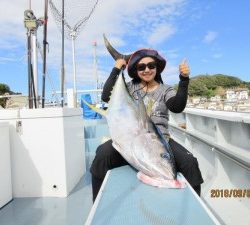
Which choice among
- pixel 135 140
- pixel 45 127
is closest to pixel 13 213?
pixel 45 127

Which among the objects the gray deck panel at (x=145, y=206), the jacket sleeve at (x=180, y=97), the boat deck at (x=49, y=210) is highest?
the jacket sleeve at (x=180, y=97)

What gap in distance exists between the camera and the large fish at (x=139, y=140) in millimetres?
1990

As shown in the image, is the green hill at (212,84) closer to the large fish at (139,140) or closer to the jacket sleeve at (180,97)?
the jacket sleeve at (180,97)

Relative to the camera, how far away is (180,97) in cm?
242

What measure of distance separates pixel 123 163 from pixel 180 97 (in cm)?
61

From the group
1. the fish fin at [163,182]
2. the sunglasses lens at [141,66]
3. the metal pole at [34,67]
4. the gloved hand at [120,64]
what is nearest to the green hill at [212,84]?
the sunglasses lens at [141,66]

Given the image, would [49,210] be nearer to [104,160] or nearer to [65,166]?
[65,166]

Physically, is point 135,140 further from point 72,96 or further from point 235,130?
point 72,96

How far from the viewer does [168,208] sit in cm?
159

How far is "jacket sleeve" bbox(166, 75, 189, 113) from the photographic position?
2391 mm

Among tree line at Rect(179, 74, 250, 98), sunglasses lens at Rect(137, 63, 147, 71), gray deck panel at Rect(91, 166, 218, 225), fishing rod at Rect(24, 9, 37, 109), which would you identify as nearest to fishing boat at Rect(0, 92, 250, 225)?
fishing rod at Rect(24, 9, 37, 109)

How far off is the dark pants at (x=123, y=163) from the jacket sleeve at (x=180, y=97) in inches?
9.7

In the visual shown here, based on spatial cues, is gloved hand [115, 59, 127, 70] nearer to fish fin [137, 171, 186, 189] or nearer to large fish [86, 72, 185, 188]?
large fish [86, 72, 185, 188]
